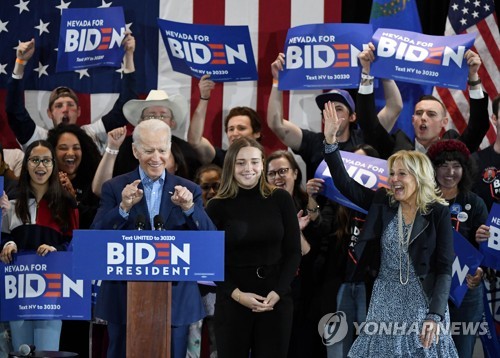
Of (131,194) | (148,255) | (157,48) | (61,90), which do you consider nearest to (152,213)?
(131,194)

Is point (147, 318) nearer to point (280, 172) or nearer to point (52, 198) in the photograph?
point (52, 198)

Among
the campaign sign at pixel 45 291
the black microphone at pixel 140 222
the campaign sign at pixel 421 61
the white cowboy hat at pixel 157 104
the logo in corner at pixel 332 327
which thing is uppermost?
the campaign sign at pixel 421 61

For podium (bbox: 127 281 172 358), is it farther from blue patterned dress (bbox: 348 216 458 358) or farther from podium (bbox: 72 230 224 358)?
blue patterned dress (bbox: 348 216 458 358)

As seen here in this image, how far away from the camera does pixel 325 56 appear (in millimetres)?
6430

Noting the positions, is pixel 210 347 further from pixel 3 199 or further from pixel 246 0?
pixel 246 0

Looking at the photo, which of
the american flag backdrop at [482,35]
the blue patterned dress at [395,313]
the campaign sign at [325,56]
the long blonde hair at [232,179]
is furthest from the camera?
the american flag backdrop at [482,35]

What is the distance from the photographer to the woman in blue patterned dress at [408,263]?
480 centimetres

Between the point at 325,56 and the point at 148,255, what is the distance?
287cm

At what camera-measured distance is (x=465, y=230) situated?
574 cm

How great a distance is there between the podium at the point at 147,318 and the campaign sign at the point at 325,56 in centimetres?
270

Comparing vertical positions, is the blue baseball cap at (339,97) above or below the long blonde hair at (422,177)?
above

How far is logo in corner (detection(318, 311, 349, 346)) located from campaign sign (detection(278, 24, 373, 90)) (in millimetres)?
1534

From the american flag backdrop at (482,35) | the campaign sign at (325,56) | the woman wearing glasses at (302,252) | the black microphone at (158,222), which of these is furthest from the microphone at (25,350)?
the american flag backdrop at (482,35)

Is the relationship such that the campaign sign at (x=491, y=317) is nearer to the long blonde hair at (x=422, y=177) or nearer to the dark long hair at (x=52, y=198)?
the long blonde hair at (x=422, y=177)
